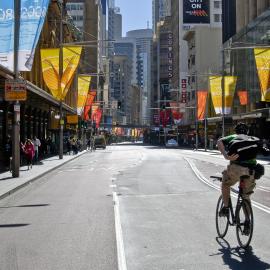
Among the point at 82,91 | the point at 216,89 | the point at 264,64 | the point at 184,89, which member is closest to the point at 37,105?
the point at 82,91

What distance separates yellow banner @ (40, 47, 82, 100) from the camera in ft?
108

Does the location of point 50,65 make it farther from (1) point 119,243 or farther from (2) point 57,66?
(1) point 119,243

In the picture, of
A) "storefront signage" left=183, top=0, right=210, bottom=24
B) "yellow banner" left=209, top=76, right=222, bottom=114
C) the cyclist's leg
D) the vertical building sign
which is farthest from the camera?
"storefront signage" left=183, top=0, right=210, bottom=24

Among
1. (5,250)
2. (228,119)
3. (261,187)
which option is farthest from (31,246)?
(228,119)

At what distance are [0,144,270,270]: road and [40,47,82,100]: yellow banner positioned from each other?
16361 millimetres

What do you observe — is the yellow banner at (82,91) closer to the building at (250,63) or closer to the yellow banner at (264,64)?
the building at (250,63)

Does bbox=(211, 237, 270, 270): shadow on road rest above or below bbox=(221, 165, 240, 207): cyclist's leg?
below

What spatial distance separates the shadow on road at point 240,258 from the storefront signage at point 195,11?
424 feet

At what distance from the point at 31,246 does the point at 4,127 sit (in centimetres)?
2528

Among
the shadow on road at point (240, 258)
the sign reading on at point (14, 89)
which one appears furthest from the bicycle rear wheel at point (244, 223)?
the sign reading on at point (14, 89)

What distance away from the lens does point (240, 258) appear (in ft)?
25.7

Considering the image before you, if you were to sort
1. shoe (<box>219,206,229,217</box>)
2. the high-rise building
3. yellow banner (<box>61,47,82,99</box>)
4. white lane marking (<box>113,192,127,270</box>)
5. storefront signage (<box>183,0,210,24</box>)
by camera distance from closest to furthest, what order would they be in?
white lane marking (<box>113,192,127,270</box>) → shoe (<box>219,206,229,217</box>) → yellow banner (<box>61,47,82,99</box>) → storefront signage (<box>183,0,210,24</box>) → the high-rise building

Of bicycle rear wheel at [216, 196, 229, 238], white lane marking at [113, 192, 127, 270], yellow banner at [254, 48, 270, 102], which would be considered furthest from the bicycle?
yellow banner at [254, 48, 270, 102]

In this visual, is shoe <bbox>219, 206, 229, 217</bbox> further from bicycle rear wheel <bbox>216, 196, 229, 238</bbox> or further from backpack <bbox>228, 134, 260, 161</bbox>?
backpack <bbox>228, 134, 260, 161</bbox>
